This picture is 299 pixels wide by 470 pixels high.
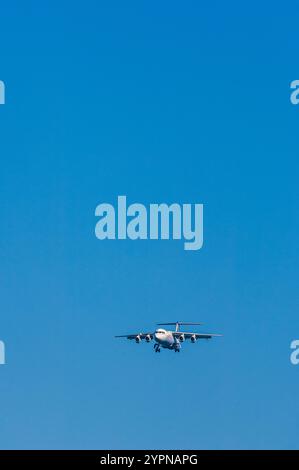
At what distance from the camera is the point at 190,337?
196 metres
